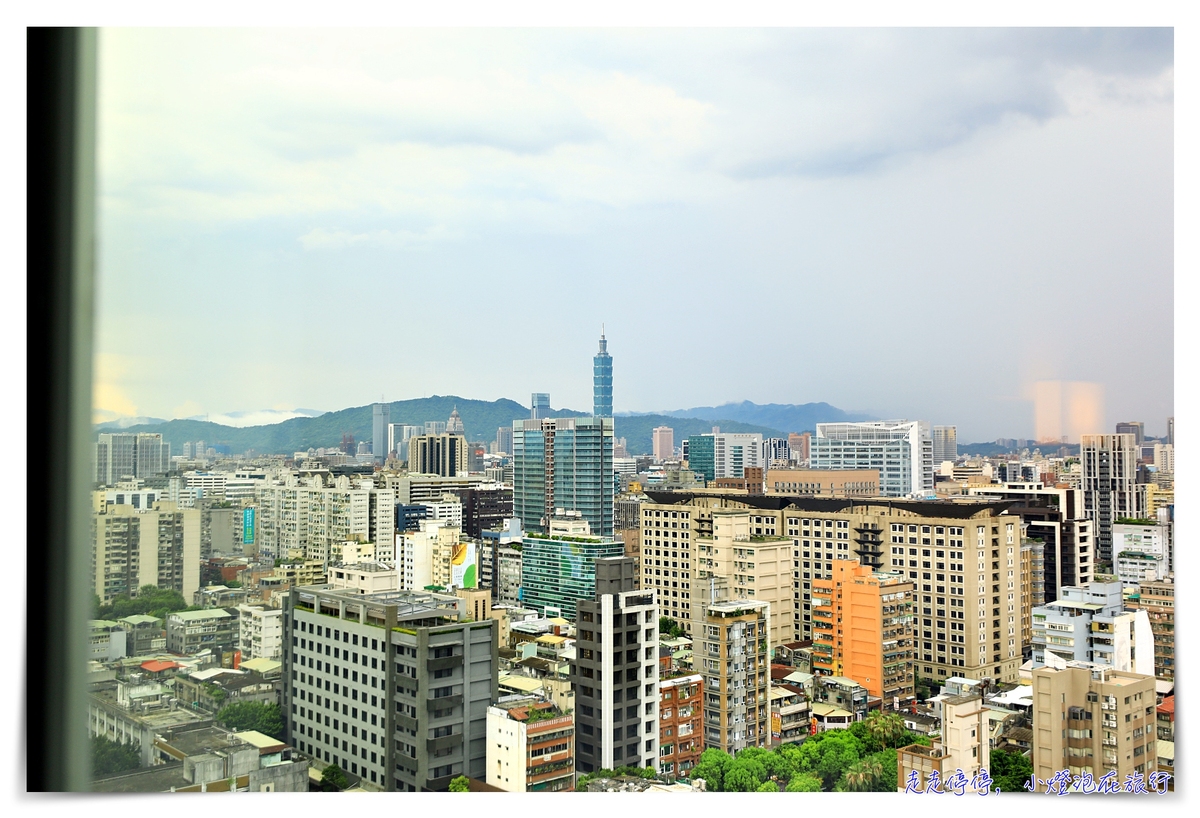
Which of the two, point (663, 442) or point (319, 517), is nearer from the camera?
point (319, 517)

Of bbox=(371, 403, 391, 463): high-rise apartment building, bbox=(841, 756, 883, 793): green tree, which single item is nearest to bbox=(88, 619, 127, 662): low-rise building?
bbox=(371, 403, 391, 463): high-rise apartment building

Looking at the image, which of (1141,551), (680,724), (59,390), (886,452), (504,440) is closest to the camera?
(59,390)

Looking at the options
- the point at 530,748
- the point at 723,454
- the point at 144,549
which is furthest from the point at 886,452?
the point at 144,549

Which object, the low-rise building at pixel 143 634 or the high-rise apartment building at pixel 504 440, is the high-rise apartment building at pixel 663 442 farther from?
the low-rise building at pixel 143 634

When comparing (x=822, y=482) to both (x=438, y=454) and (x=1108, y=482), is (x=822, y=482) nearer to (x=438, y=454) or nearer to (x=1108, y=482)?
(x=1108, y=482)

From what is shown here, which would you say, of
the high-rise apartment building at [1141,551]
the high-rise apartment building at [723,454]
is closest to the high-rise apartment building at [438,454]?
the high-rise apartment building at [723,454]

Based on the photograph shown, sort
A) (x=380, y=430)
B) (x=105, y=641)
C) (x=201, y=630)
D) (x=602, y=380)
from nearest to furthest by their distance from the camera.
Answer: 1. (x=105, y=641)
2. (x=201, y=630)
3. (x=602, y=380)
4. (x=380, y=430)

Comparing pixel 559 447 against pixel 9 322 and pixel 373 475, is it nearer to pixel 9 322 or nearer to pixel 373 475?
pixel 373 475

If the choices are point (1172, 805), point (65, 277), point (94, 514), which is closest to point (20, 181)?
point (65, 277)

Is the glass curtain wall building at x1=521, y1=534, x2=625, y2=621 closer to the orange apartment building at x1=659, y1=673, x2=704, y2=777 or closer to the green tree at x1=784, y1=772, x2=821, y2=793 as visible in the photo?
the orange apartment building at x1=659, y1=673, x2=704, y2=777
